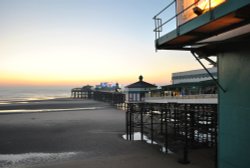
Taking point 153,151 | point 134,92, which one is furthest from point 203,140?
point 134,92

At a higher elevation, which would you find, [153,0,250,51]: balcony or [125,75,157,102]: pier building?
[153,0,250,51]: balcony

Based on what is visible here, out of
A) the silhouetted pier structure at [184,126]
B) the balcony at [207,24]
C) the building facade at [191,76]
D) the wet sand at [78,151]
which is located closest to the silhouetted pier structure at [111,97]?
the building facade at [191,76]

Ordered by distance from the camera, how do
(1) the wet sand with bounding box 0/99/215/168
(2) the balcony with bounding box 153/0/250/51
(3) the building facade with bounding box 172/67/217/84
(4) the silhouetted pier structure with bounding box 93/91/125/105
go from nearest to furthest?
(2) the balcony with bounding box 153/0/250/51, (1) the wet sand with bounding box 0/99/215/168, (3) the building facade with bounding box 172/67/217/84, (4) the silhouetted pier structure with bounding box 93/91/125/105

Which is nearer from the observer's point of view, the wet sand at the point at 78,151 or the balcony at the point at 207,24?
the balcony at the point at 207,24

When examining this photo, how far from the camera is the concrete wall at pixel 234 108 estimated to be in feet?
21.1

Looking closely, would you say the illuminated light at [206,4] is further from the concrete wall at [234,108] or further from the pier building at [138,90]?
the pier building at [138,90]

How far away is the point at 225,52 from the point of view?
7.28 meters

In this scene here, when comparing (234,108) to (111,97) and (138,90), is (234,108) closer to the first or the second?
(138,90)

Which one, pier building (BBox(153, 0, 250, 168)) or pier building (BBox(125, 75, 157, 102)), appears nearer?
pier building (BBox(153, 0, 250, 168))

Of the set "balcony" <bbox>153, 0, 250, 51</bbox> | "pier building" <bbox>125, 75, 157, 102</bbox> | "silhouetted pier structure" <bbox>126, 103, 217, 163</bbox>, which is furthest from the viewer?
"pier building" <bbox>125, 75, 157, 102</bbox>

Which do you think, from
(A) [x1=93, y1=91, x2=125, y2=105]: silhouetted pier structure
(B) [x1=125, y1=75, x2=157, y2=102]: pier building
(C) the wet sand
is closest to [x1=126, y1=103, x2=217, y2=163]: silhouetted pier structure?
(C) the wet sand

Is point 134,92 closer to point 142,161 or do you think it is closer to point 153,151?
point 153,151

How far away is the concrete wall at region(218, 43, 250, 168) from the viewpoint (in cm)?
642

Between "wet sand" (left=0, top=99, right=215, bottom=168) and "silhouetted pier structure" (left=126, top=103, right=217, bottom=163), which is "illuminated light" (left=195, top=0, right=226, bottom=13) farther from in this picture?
"wet sand" (left=0, top=99, right=215, bottom=168)
